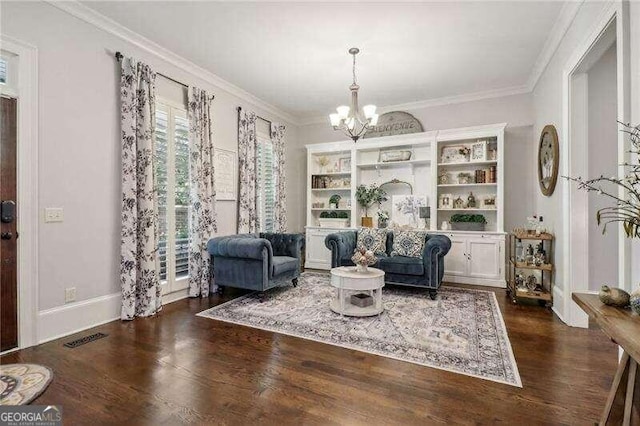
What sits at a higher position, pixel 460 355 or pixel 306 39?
pixel 306 39

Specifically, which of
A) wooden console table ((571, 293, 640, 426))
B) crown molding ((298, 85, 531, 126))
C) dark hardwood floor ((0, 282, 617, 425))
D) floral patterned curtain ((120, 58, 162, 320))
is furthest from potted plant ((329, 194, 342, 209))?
wooden console table ((571, 293, 640, 426))

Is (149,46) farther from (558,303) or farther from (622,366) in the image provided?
(558,303)

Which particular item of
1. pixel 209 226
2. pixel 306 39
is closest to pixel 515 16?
pixel 306 39

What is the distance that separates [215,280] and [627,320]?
3.99 metres

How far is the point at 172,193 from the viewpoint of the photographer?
397cm

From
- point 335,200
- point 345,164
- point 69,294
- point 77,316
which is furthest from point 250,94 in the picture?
point 77,316

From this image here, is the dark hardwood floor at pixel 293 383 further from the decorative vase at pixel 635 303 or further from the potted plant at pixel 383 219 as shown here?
the potted plant at pixel 383 219

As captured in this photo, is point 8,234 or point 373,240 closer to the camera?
point 8,234

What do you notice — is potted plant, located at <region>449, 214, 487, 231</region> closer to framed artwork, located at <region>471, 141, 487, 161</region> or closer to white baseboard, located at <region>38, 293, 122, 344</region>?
framed artwork, located at <region>471, 141, 487, 161</region>

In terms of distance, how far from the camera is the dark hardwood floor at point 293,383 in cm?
181

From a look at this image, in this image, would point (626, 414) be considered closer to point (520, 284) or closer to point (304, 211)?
point (520, 284)

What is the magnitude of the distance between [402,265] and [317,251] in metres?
2.19

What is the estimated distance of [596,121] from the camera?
3.50 meters

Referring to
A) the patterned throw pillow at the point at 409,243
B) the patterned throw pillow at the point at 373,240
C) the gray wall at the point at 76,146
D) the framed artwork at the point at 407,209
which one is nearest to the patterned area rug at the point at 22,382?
the gray wall at the point at 76,146
